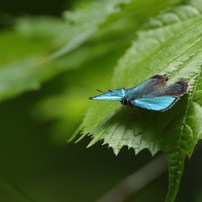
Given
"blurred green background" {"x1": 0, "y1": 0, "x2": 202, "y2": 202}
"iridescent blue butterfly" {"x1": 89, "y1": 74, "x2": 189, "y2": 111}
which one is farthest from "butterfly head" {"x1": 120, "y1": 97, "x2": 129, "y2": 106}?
"blurred green background" {"x1": 0, "y1": 0, "x2": 202, "y2": 202}

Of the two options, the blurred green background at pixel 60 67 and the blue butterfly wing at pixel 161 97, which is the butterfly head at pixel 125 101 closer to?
the blue butterfly wing at pixel 161 97

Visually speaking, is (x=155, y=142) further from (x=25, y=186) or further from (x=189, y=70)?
(x=25, y=186)

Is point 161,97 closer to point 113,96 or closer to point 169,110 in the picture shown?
point 169,110

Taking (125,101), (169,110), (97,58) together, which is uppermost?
(97,58)

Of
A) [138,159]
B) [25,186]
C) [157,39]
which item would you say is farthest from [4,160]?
[157,39]

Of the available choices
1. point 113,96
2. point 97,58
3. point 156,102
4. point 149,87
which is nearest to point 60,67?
point 97,58

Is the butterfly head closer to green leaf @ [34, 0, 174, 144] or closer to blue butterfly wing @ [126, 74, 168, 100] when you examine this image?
blue butterfly wing @ [126, 74, 168, 100]

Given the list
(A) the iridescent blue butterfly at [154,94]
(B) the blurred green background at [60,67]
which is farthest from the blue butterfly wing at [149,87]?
(B) the blurred green background at [60,67]
